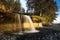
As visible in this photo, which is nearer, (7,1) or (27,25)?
(27,25)

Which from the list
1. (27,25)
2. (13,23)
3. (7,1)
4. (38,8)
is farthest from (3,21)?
(38,8)

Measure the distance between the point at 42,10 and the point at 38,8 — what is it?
1.13m

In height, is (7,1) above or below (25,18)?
above

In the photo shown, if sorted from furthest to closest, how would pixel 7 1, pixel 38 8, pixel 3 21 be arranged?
pixel 38 8 < pixel 7 1 < pixel 3 21

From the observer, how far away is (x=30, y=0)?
27188mm

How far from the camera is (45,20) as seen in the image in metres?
24.8

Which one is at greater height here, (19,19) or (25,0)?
(25,0)

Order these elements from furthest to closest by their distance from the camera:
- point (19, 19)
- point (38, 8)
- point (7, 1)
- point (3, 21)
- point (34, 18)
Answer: point (38, 8) < point (7, 1) < point (34, 18) < point (19, 19) < point (3, 21)

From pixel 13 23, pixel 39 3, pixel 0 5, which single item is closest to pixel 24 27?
pixel 13 23

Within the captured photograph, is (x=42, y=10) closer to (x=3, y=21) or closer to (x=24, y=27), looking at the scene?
(x=24, y=27)

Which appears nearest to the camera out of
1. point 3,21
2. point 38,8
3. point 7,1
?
point 3,21

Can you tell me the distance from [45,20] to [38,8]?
2.62m

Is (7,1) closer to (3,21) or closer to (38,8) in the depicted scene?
(38,8)

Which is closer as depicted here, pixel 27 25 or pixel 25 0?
pixel 27 25
